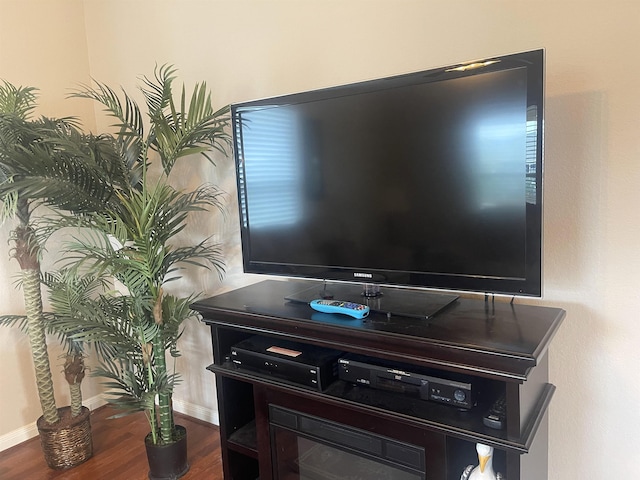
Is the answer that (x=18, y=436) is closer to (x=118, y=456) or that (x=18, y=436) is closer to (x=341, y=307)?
(x=118, y=456)

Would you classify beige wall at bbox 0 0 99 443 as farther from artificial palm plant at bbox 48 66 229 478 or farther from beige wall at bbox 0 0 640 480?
beige wall at bbox 0 0 640 480

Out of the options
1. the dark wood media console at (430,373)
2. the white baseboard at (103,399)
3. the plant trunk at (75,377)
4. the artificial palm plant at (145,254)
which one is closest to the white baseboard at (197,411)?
the white baseboard at (103,399)

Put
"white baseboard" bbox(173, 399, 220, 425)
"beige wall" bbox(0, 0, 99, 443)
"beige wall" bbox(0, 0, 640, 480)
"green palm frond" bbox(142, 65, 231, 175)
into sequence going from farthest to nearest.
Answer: "white baseboard" bbox(173, 399, 220, 425)
"beige wall" bbox(0, 0, 99, 443)
"green palm frond" bbox(142, 65, 231, 175)
"beige wall" bbox(0, 0, 640, 480)

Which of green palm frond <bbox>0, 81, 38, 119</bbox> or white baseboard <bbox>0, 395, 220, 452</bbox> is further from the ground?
green palm frond <bbox>0, 81, 38, 119</bbox>

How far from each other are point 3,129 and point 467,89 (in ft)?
5.28

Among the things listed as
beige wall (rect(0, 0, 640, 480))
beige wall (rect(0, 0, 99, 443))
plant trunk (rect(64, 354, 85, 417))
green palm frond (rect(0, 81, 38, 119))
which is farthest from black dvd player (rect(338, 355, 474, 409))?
beige wall (rect(0, 0, 99, 443))

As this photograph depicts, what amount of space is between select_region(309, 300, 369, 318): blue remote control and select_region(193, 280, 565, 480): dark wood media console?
0.02 metres

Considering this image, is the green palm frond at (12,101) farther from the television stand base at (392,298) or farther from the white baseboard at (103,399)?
the white baseboard at (103,399)

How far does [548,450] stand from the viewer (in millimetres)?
1597

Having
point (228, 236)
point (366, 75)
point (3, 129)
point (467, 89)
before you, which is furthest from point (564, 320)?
point (3, 129)

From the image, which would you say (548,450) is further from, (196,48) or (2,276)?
(2,276)

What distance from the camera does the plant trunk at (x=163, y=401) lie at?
197 cm

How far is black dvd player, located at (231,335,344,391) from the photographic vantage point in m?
1.49

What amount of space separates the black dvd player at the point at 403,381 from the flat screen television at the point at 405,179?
0.85 ft
